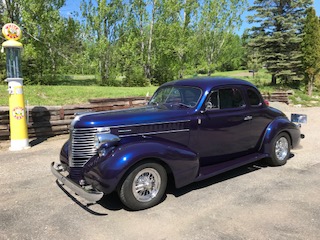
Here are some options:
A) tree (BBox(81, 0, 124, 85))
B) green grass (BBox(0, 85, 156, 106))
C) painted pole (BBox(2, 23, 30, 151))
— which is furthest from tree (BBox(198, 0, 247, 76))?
painted pole (BBox(2, 23, 30, 151))

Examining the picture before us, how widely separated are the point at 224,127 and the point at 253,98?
3.66 ft

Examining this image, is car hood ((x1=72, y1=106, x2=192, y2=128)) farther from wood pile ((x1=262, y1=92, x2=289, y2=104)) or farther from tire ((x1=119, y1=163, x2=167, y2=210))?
wood pile ((x1=262, y1=92, x2=289, y2=104))

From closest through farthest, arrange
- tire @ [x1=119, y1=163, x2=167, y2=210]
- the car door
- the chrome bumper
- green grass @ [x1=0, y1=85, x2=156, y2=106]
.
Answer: the chrome bumper, tire @ [x1=119, y1=163, x2=167, y2=210], the car door, green grass @ [x1=0, y1=85, x2=156, y2=106]

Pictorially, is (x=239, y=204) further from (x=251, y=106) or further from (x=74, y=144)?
(x=74, y=144)

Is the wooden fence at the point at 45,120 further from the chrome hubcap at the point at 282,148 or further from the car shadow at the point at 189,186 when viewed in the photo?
the chrome hubcap at the point at 282,148

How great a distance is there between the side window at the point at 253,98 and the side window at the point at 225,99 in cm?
26

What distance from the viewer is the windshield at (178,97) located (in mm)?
5145

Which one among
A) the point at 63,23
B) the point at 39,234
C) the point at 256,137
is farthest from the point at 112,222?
the point at 63,23

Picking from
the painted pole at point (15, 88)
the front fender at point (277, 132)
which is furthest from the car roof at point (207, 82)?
the painted pole at point (15, 88)

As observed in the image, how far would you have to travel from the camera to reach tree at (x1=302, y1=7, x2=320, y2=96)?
2155 centimetres

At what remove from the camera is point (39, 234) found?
3611mm

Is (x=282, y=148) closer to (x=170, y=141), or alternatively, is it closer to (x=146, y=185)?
(x=170, y=141)

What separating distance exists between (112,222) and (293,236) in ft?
7.33

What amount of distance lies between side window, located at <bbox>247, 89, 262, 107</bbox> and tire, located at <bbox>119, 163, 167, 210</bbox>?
8.48ft
